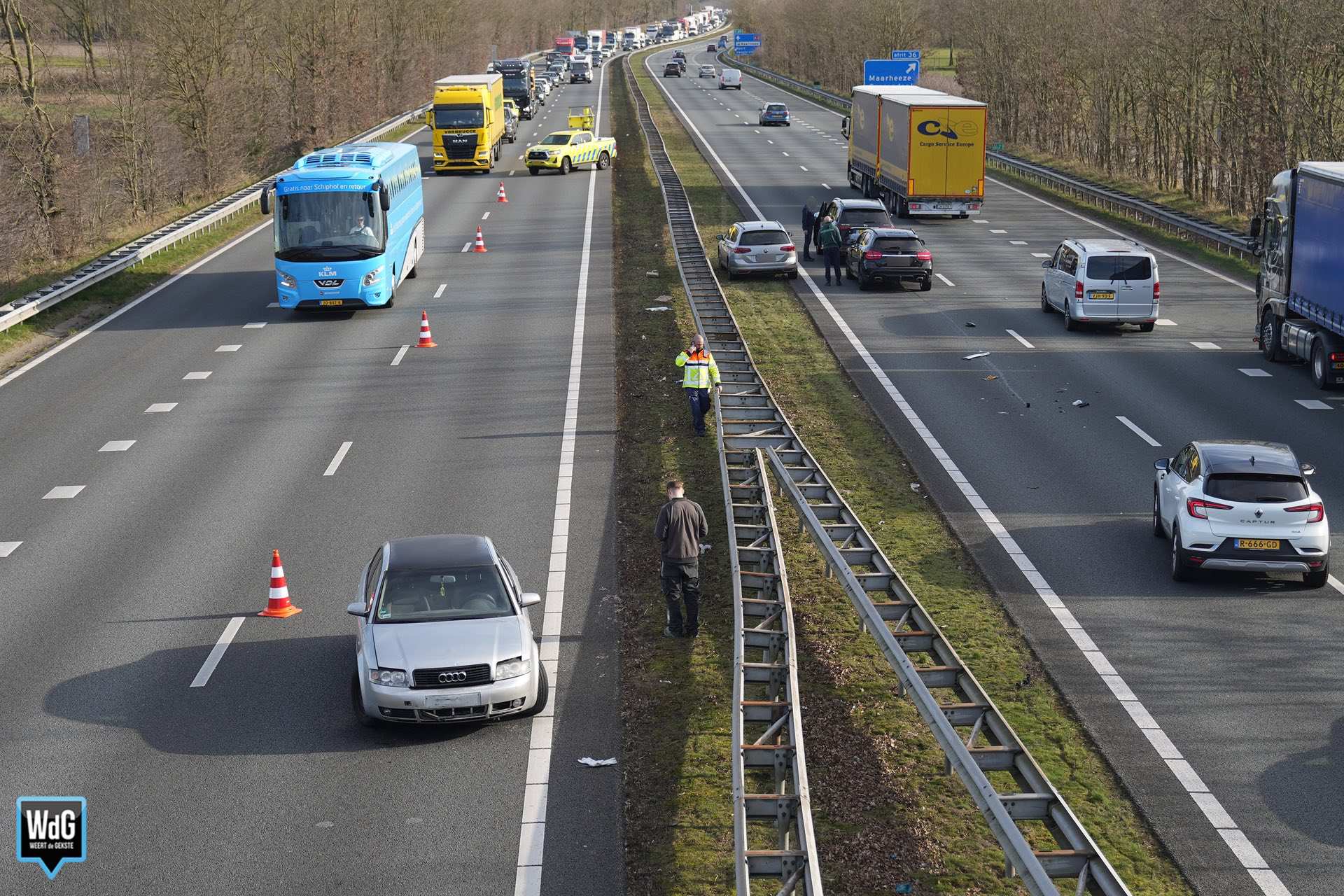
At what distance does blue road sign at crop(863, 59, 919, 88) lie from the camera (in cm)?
7781

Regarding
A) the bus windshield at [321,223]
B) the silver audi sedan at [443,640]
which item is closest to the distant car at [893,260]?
the bus windshield at [321,223]

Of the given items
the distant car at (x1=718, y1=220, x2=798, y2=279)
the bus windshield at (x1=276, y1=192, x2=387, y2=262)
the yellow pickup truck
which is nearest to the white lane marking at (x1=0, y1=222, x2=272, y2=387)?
the bus windshield at (x1=276, y1=192, x2=387, y2=262)

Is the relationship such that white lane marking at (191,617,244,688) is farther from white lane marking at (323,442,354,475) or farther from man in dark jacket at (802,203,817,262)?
man in dark jacket at (802,203,817,262)

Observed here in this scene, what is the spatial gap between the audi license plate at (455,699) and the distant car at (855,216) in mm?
28406

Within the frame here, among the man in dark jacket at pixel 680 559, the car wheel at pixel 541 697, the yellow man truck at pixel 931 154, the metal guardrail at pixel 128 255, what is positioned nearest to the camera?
the car wheel at pixel 541 697

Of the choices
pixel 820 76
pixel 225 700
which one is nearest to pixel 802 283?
pixel 225 700

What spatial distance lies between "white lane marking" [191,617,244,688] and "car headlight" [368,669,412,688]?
219cm

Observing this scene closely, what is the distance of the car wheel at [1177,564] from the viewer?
1698cm

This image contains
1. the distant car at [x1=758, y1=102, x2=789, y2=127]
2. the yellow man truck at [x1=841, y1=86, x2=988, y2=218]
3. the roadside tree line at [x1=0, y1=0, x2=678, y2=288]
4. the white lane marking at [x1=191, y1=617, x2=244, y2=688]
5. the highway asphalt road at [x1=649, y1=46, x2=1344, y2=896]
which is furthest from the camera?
the distant car at [x1=758, y1=102, x2=789, y2=127]

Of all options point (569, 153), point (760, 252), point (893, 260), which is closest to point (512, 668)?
point (893, 260)

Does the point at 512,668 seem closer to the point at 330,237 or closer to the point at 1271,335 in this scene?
the point at 1271,335

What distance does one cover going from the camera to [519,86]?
9338 cm

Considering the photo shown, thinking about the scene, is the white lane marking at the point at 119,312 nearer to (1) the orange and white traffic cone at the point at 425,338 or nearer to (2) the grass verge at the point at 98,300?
Result: (2) the grass verge at the point at 98,300

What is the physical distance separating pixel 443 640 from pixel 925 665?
4299 mm
